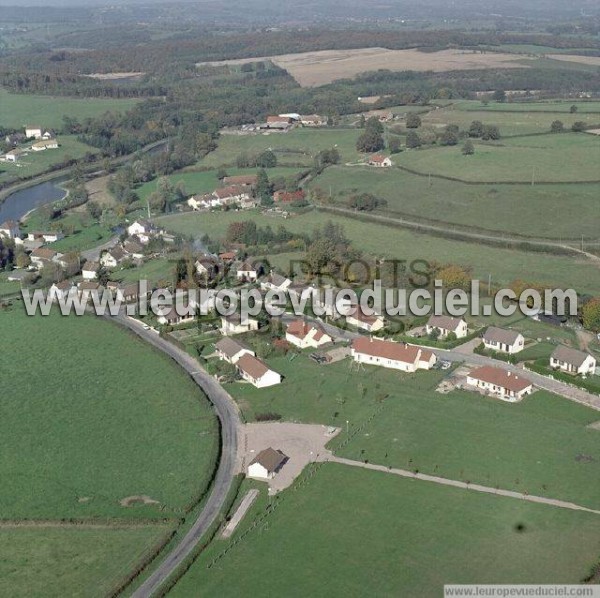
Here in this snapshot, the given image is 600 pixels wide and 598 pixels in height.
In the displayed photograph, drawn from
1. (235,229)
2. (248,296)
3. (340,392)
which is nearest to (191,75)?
(235,229)

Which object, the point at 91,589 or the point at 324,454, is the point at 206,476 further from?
the point at 91,589

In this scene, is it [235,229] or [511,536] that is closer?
[511,536]

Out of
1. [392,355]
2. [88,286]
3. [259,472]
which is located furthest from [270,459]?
[88,286]

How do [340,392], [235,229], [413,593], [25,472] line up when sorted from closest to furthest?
[413,593], [25,472], [340,392], [235,229]

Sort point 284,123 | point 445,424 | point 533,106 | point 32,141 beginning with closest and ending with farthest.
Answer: point 445,424 < point 32,141 < point 284,123 < point 533,106

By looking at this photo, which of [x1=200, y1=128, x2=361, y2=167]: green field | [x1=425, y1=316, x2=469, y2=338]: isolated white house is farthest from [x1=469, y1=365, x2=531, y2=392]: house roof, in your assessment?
[x1=200, y1=128, x2=361, y2=167]: green field

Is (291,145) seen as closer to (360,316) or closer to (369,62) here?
(360,316)

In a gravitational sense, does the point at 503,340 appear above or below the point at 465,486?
above
